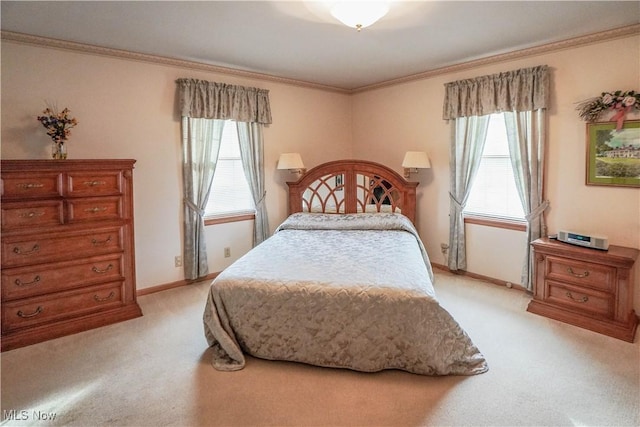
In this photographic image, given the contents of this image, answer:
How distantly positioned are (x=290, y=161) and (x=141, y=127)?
5.62 feet

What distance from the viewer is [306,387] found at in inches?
90.0

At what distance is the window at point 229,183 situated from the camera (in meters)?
4.39

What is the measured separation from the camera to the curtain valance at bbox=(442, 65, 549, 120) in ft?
11.5

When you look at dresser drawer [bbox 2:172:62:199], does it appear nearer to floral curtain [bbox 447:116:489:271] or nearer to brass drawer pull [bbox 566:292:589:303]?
floral curtain [bbox 447:116:489:271]

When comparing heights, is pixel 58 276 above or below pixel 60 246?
below

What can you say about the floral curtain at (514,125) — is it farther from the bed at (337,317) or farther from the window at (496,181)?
the bed at (337,317)

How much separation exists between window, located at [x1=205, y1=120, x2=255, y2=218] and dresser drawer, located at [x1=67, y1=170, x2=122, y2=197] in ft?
4.15

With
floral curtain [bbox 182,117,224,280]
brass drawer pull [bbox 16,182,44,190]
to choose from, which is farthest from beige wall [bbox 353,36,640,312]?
brass drawer pull [bbox 16,182,44,190]

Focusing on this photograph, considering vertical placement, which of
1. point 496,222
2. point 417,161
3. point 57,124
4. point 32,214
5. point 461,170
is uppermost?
point 57,124

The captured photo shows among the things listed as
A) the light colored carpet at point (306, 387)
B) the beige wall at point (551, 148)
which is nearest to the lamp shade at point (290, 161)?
the beige wall at point (551, 148)

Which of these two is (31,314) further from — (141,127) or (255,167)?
(255,167)

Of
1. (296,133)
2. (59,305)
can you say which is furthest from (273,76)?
(59,305)

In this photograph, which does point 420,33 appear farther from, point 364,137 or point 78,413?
point 78,413

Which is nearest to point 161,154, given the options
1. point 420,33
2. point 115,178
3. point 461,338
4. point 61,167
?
point 115,178
